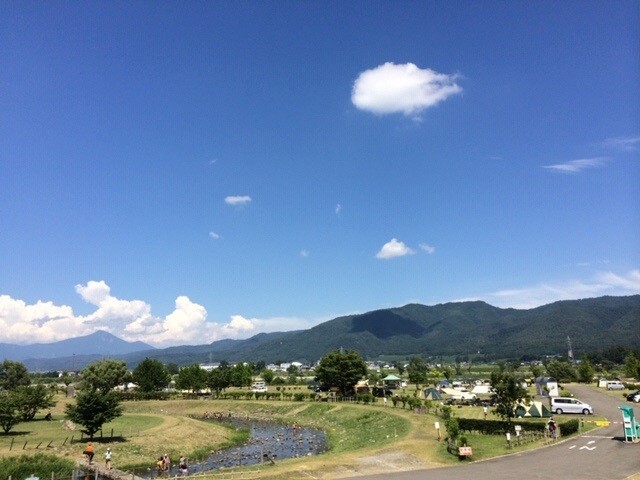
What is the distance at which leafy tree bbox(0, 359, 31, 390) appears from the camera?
379ft

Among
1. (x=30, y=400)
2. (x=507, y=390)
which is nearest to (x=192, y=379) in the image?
(x=30, y=400)

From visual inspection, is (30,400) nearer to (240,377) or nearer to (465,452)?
(465,452)

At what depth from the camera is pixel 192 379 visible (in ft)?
410

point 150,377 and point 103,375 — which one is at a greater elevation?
point 103,375

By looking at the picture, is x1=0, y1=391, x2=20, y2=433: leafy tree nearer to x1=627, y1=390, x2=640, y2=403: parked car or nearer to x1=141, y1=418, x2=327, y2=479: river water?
x1=141, y1=418, x2=327, y2=479: river water

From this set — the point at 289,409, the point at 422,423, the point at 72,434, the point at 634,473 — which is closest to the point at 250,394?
the point at 289,409

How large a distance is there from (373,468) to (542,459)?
37.0 ft

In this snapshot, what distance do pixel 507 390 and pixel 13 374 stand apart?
399ft

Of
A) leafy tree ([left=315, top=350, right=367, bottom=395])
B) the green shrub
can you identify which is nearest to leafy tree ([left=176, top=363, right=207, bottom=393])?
leafy tree ([left=315, top=350, right=367, bottom=395])

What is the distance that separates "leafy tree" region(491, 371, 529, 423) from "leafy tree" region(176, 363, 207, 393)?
95.0m

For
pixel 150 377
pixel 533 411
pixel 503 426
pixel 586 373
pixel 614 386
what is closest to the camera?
pixel 503 426

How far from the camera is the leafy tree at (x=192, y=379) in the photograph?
405ft

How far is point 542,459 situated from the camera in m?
31.2

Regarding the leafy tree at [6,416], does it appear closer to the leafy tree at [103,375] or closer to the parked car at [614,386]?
the leafy tree at [103,375]
